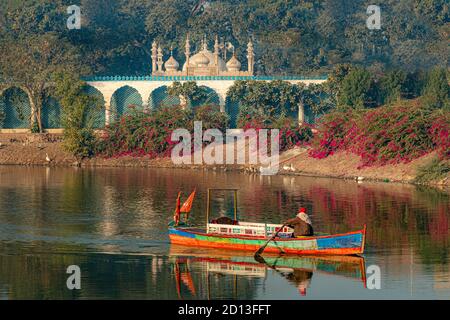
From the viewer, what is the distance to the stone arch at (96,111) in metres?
89.6

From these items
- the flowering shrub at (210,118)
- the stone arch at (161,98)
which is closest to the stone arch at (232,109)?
the stone arch at (161,98)

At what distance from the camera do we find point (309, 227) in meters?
45.1

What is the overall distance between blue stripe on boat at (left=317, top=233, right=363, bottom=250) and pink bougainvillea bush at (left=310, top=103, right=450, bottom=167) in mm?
28014

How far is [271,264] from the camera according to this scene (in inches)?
1730

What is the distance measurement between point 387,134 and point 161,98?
24452 mm

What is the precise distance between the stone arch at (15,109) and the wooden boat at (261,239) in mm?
47963

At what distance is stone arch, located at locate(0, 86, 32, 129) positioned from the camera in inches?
3696

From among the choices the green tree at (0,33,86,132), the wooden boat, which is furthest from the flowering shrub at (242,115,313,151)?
the wooden boat

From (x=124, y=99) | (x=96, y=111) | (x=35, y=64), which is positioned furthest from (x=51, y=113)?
(x=124, y=99)

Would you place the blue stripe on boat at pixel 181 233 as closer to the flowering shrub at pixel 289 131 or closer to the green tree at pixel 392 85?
the flowering shrub at pixel 289 131
